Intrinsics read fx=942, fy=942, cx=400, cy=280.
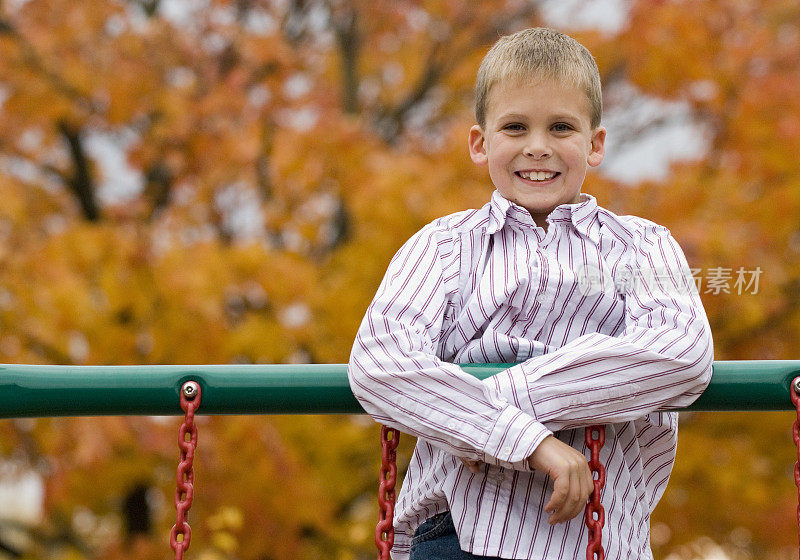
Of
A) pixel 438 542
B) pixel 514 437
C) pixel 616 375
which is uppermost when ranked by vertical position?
pixel 616 375

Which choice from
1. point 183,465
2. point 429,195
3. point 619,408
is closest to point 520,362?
point 619,408

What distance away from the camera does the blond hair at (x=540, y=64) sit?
5.50 feet

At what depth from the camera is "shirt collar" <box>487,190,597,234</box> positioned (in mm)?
1696

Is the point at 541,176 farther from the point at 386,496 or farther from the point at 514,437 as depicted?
the point at 386,496

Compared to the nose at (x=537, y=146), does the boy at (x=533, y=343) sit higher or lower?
lower

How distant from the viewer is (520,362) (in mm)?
1602

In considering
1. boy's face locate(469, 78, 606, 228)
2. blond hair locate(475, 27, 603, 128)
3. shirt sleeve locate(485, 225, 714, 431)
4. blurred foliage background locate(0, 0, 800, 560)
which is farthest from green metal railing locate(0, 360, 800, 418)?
blurred foliage background locate(0, 0, 800, 560)

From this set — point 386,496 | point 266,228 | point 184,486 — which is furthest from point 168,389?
point 266,228

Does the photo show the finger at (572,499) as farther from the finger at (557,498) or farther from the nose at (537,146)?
the nose at (537,146)

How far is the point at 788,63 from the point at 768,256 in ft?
4.01

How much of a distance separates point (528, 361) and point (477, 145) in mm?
529

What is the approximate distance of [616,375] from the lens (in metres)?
1.46

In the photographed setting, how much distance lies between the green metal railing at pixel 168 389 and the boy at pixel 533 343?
0.12 metres

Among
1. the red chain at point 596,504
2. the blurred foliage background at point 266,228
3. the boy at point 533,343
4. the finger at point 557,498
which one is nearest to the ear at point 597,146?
the boy at point 533,343
